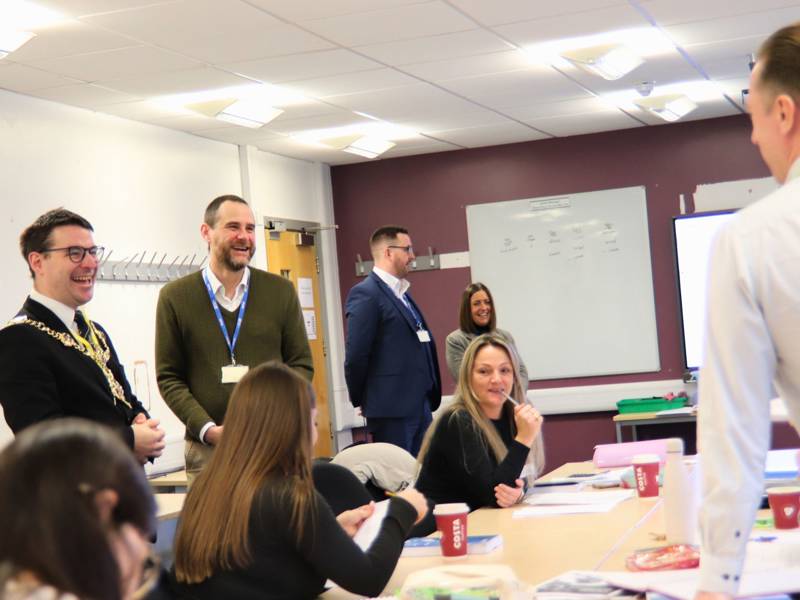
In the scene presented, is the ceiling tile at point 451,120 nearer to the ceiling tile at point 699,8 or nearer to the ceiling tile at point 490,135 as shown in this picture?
the ceiling tile at point 490,135

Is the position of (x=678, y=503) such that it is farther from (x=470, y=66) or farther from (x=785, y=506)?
(x=470, y=66)

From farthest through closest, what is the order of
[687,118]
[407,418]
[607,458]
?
[687,118]
[407,418]
[607,458]

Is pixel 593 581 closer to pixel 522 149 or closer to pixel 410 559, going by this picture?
pixel 410 559

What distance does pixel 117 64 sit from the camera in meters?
5.21

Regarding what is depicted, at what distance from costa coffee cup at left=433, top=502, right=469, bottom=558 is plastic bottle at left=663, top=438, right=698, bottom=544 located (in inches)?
20.1

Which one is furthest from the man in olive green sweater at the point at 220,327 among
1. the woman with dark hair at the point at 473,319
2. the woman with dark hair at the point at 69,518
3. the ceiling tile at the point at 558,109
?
the ceiling tile at the point at 558,109

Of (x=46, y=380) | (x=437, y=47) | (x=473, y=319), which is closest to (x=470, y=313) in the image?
(x=473, y=319)

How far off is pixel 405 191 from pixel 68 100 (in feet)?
11.6

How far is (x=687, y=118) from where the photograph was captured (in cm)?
820

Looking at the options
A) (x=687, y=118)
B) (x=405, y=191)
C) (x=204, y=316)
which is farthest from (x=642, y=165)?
(x=204, y=316)

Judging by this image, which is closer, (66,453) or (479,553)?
(66,453)

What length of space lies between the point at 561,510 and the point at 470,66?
3.07m

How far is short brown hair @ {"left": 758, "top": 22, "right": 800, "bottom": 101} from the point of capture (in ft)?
5.24

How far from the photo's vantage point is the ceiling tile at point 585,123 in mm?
7742
